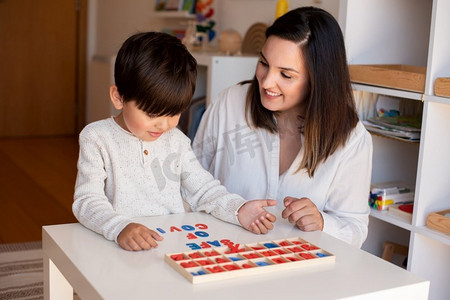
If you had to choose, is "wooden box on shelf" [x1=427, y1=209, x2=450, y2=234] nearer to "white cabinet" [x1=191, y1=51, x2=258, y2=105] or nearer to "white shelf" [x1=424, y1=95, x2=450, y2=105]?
"white shelf" [x1=424, y1=95, x2=450, y2=105]

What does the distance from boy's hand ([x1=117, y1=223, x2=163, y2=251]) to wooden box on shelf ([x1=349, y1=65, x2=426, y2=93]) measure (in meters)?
0.90

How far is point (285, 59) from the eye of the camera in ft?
4.59

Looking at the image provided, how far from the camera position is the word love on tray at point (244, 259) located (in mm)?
858

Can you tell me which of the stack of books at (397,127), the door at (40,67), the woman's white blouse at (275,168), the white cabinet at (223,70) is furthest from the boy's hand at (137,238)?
the door at (40,67)

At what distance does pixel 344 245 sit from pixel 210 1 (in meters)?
2.47

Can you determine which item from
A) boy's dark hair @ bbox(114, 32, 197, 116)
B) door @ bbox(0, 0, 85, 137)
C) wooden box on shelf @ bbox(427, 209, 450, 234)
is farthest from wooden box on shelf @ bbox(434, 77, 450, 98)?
door @ bbox(0, 0, 85, 137)

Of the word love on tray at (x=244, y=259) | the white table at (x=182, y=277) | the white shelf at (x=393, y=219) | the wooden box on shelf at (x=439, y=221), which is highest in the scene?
the word love on tray at (x=244, y=259)

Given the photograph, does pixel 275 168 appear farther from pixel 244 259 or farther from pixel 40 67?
pixel 40 67

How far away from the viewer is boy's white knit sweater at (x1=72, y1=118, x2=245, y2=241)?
1.17 metres

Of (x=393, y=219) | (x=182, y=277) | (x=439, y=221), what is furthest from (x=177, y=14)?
(x=182, y=277)

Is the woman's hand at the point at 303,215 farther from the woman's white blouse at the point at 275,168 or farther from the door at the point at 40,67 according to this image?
the door at the point at 40,67

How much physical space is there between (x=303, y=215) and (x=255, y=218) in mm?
105

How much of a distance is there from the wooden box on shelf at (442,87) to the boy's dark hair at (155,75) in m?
0.67

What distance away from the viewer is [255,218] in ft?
3.71
